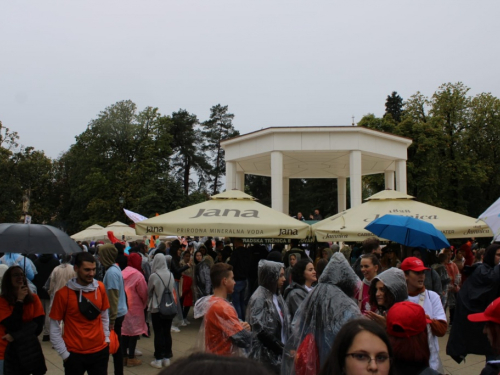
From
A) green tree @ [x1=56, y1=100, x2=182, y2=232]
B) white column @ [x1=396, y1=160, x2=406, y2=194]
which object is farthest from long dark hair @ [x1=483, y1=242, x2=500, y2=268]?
green tree @ [x1=56, y1=100, x2=182, y2=232]

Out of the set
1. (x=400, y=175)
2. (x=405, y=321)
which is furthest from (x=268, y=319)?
(x=400, y=175)

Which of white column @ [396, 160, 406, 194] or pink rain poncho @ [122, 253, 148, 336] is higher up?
white column @ [396, 160, 406, 194]

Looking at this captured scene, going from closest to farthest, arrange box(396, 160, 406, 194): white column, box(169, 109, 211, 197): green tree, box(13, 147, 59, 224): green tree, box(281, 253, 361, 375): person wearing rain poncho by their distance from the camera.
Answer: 1. box(281, 253, 361, 375): person wearing rain poncho
2. box(396, 160, 406, 194): white column
3. box(13, 147, 59, 224): green tree
4. box(169, 109, 211, 197): green tree

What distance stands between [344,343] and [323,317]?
1.33 meters

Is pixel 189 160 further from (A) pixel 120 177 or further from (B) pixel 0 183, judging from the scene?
(B) pixel 0 183

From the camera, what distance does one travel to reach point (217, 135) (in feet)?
229

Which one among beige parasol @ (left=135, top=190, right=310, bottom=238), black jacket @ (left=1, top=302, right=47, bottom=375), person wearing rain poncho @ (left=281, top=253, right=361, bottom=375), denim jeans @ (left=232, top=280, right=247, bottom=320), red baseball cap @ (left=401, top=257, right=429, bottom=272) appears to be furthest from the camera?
denim jeans @ (left=232, top=280, right=247, bottom=320)

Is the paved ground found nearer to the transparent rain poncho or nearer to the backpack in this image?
the backpack

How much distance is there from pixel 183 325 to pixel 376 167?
23.2 m

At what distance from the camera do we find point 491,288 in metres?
5.66

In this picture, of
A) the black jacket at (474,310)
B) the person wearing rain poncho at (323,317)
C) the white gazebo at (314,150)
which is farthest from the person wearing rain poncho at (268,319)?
the white gazebo at (314,150)

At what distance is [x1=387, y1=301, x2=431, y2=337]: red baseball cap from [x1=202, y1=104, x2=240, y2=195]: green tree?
64.7 meters

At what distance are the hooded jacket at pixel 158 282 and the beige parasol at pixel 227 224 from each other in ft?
6.07

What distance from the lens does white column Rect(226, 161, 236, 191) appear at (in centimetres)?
2881
